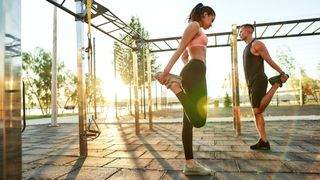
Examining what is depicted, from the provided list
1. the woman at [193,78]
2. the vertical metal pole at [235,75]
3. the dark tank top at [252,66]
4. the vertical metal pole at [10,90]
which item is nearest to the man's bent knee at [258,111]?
the dark tank top at [252,66]

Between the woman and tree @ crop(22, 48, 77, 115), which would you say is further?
tree @ crop(22, 48, 77, 115)

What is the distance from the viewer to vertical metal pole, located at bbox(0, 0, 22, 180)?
67.4 inches

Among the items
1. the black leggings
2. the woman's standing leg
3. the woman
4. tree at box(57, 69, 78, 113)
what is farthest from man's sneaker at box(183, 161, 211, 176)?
tree at box(57, 69, 78, 113)

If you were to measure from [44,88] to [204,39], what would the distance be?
1389 inches

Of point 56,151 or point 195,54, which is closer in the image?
point 195,54

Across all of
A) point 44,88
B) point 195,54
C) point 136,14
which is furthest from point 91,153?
point 44,88

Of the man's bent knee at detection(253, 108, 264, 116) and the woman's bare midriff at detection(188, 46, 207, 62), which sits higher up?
the woman's bare midriff at detection(188, 46, 207, 62)

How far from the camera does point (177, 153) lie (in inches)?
181

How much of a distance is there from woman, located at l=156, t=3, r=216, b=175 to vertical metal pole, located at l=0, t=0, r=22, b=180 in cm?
150

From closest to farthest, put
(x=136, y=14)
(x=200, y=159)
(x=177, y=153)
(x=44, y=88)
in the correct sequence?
(x=200, y=159), (x=177, y=153), (x=136, y=14), (x=44, y=88)

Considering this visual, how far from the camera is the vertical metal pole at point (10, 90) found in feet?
5.62

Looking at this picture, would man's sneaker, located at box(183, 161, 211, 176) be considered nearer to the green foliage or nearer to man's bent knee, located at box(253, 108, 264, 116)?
man's bent knee, located at box(253, 108, 264, 116)

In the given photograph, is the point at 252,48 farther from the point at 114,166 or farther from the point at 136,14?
the point at 136,14

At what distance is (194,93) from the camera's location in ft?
9.90
